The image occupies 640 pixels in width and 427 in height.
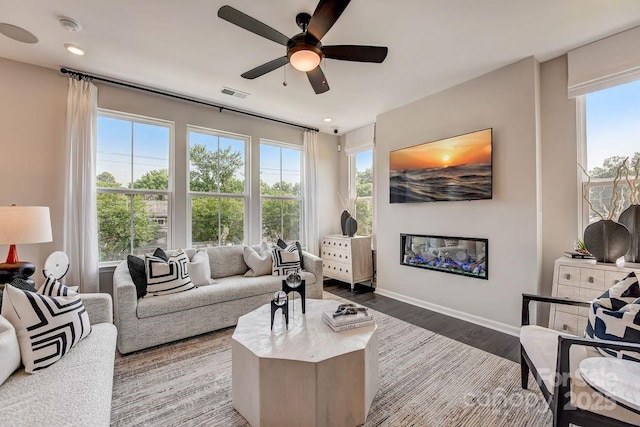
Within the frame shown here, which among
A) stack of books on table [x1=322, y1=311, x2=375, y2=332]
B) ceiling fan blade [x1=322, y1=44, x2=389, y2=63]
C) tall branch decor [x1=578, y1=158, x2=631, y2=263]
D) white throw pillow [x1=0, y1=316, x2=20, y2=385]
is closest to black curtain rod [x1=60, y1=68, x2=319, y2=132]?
ceiling fan blade [x1=322, y1=44, x2=389, y2=63]

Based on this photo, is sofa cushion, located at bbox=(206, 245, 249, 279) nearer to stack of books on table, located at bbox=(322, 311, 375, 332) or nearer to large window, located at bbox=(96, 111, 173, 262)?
large window, located at bbox=(96, 111, 173, 262)

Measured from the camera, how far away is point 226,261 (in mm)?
3539

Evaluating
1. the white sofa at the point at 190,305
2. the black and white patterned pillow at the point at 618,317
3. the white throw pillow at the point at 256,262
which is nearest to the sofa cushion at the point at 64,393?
the white sofa at the point at 190,305

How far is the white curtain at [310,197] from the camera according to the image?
478cm

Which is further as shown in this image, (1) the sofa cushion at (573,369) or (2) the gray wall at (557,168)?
(2) the gray wall at (557,168)

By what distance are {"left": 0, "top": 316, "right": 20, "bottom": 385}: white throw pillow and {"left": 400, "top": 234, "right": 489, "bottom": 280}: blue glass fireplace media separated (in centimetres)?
367

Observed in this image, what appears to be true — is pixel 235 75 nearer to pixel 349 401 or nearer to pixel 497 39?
pixel 497 39

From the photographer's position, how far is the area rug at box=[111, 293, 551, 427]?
1.67 metres

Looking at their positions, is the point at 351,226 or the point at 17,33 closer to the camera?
the point at 17,33

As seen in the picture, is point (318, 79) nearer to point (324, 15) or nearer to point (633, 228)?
point (324, 15)

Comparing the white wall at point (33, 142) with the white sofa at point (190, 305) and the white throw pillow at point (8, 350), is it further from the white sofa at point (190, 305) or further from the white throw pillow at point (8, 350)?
the white throw pillow at point (8, 350)

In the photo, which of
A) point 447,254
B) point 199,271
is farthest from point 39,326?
point 447,254

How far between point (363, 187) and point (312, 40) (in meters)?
3.25

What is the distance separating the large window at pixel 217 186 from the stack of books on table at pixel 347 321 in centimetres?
255
